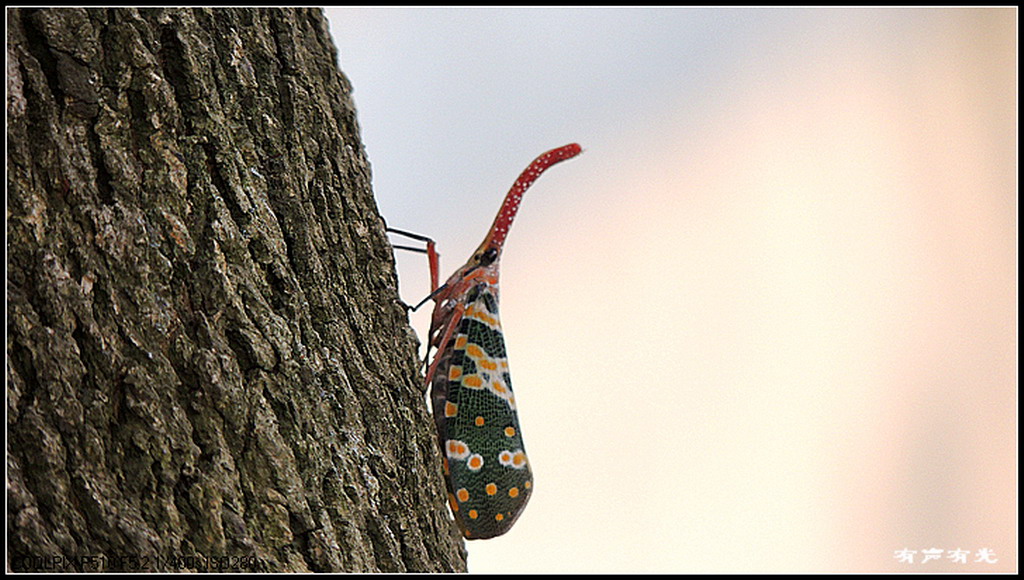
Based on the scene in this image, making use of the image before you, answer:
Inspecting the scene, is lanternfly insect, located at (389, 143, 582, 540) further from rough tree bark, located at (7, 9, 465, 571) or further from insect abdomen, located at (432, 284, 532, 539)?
rough tree bark, located at (7, 9, 465, 571)

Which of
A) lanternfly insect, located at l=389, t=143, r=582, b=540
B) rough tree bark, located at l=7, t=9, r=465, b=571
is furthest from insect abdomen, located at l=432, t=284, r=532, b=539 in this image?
rough tree bark, located at l=7, t=9, r=465, b=571

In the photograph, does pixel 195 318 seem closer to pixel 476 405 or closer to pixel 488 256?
pixel 476 405

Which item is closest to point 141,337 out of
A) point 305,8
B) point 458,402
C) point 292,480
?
point 292,480

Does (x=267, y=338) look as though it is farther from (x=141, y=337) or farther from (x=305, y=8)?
(x=305, y=8)

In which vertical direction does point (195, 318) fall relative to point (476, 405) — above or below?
above

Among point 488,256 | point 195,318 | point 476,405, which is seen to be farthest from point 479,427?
point 195,318

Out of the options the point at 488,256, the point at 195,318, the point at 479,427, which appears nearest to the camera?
the point at 195,318
